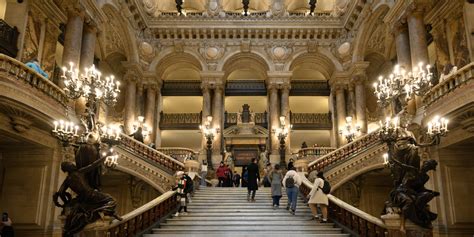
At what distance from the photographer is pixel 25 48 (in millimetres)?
12148

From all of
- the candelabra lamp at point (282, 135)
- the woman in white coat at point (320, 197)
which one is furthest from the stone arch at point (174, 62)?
the woman in white coat at point (320, 197)

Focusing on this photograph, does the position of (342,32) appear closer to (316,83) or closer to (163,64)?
(316,83)

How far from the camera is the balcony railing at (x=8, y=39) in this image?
431 inches

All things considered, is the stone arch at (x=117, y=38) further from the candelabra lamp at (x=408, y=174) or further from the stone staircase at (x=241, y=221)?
the candelabra lamp at (x=408, y=174)

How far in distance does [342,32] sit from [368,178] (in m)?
8.93

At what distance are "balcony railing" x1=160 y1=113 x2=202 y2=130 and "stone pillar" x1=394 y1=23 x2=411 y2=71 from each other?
1262cm

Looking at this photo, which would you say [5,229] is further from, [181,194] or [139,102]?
[139,102]

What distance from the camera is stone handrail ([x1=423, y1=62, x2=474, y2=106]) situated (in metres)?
8.89

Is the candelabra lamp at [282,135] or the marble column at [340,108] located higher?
the marble column at [340,108]

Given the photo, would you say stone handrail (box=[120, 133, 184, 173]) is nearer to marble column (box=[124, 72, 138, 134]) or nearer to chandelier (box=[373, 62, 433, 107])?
marble column (box=[124, 72, 138, 134])

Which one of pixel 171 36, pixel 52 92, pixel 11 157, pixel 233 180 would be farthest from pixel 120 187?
pixel 171 36

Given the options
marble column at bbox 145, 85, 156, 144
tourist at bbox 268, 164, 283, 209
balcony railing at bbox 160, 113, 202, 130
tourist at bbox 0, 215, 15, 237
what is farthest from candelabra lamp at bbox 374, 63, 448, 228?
balcony railing at bbox 160, 113, 202, 130

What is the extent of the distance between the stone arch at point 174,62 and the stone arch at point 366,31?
340 inches

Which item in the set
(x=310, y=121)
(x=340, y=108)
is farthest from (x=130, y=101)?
(x=340, y=108)
